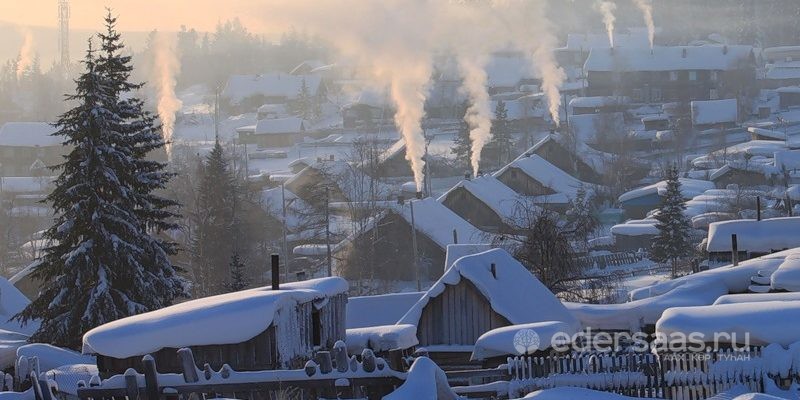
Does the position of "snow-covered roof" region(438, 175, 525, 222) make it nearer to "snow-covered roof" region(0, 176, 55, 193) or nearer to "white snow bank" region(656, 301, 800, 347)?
"snow-covered roof" region(0, 176, 55, 193)

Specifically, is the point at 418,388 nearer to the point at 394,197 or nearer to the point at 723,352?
the point at 723,352

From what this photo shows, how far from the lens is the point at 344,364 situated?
14.9m

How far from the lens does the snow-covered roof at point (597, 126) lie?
93.6 metres

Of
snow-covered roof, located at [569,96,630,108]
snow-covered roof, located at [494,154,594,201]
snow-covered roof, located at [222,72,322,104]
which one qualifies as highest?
snow-covered roof, located at [222,72,322,104]

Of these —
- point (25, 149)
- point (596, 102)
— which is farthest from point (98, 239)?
point (596, 102)

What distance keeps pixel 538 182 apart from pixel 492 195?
10989mm

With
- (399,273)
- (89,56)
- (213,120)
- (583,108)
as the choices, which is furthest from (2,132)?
(89,56)

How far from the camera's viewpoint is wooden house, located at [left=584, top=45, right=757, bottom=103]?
11056 centimetres

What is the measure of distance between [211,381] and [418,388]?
9.31 ft

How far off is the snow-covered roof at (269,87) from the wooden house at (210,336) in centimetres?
11454

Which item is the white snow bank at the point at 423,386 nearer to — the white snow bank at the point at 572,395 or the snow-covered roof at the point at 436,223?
the white snow bank at the point at 572,395

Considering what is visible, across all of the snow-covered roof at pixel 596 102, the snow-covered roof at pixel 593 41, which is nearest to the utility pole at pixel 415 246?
the snow-covered roof at pixel 596 102

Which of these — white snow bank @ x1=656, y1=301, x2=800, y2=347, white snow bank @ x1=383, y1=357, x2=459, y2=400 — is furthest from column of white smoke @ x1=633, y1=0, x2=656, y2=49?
white snow bank @ x1=383, y1=357, x2=459, y2=400

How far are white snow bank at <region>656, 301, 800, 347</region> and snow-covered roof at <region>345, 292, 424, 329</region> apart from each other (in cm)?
1087
